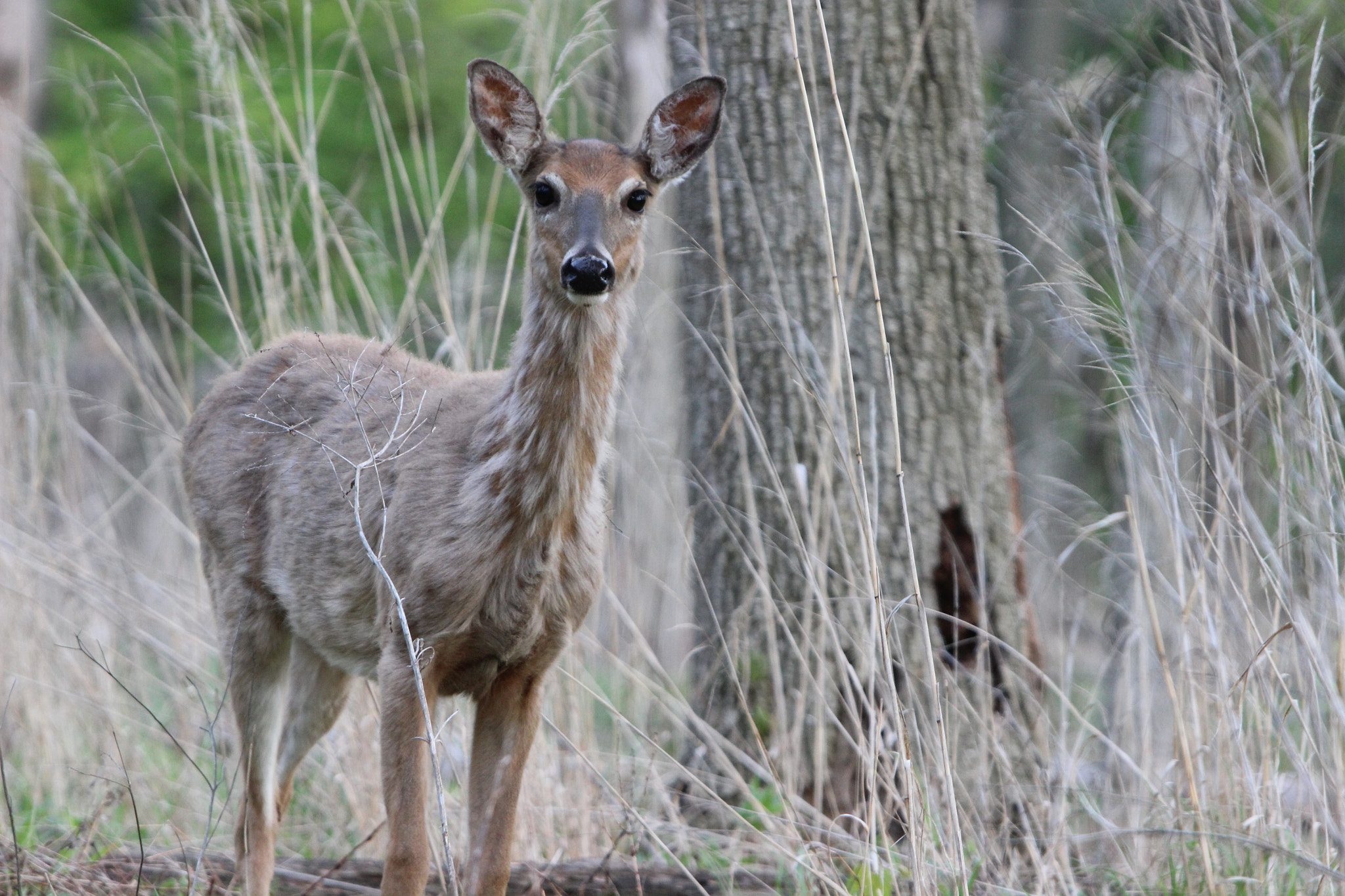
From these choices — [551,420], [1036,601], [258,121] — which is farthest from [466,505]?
[258,121]

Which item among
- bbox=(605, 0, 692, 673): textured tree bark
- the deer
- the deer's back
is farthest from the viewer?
bbox=(605, 0, 692, 673): textured tree bark

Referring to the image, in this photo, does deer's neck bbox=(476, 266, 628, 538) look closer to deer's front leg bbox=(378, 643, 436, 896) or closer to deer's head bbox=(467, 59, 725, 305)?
deer's head bbox=(467, 59, 725, 305)

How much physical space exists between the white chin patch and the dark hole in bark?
1746mm

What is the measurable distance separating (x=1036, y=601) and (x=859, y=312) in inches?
110

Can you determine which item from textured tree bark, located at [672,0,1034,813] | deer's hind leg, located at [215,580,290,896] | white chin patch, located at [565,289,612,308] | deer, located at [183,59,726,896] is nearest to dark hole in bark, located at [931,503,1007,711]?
textured tree bark, located at [672,0,1034,813]

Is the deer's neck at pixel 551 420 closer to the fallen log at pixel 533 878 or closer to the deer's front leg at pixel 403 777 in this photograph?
the deer's front leg at pixel 403 777

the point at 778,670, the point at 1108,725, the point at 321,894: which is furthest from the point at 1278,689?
the point at 321,894

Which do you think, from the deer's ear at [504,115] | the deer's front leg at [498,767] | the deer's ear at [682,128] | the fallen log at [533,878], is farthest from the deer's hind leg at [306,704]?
the deer's ear at [682,128]

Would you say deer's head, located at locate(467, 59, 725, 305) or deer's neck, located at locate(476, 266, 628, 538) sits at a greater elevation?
deer's head, located at locate(467, 59, 725, 305)

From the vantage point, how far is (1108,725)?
15.9 ft

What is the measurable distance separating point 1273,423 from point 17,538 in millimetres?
4655

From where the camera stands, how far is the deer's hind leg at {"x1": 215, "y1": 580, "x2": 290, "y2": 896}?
451cm

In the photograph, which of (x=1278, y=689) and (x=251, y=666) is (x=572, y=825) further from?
(x=1278, y=689)

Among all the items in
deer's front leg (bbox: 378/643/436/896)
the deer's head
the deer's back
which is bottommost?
deer's front leg (bbox: 378/643/436/896)
